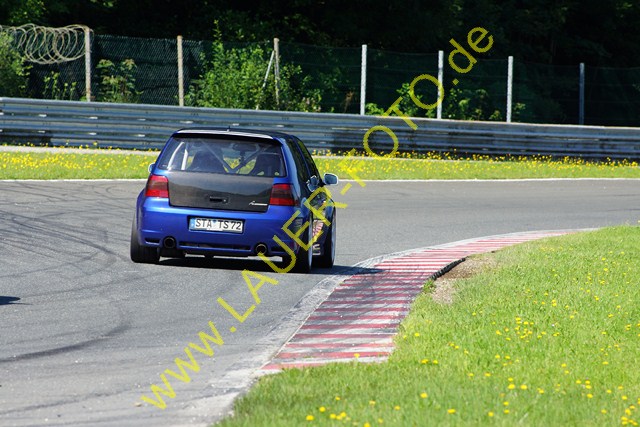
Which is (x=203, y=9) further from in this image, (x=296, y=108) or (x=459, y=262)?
(x=459, y=262)

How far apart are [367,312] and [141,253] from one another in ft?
11.0

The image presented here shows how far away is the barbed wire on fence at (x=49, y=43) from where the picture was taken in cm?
2934

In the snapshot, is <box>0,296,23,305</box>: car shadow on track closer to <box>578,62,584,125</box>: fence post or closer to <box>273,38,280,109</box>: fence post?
<box>273,38,280,109</box>: fence post

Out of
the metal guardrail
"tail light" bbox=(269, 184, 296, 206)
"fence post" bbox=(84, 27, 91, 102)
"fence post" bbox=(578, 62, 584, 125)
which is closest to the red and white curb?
"tail light" bbox=(269, 184, 296, 206)

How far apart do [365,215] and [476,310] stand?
8735 mm

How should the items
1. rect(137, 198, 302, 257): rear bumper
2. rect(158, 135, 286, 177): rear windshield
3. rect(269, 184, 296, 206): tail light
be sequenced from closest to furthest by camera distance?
rect(137, 198, 302, 257): rear bumper, rect(269, 184, 296, 206): tail light, rect(158, 135, 286, 177): rear windshield

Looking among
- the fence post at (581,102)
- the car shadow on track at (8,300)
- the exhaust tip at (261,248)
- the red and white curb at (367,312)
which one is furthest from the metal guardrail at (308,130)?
the car shadow on track at (8,300)

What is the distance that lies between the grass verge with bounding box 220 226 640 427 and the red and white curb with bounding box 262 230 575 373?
9.0 inches

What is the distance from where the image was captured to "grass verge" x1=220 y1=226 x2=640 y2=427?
21.5ft

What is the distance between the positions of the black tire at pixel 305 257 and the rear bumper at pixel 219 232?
0.26m

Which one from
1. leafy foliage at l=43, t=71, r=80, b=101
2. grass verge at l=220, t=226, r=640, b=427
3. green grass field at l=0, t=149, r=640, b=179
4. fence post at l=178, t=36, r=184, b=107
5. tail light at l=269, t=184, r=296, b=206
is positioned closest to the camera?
grass verge at l=220, t=226, r=640, b=427

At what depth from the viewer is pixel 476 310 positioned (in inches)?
406

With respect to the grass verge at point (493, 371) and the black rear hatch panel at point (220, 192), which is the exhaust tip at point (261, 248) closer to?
the black rear hatch panel at point (220, 192)

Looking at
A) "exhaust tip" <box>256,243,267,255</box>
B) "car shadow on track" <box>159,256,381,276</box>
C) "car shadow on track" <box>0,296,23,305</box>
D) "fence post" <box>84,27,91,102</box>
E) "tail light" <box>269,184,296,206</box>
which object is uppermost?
"fence post" <box>84,27,91,102</box>
